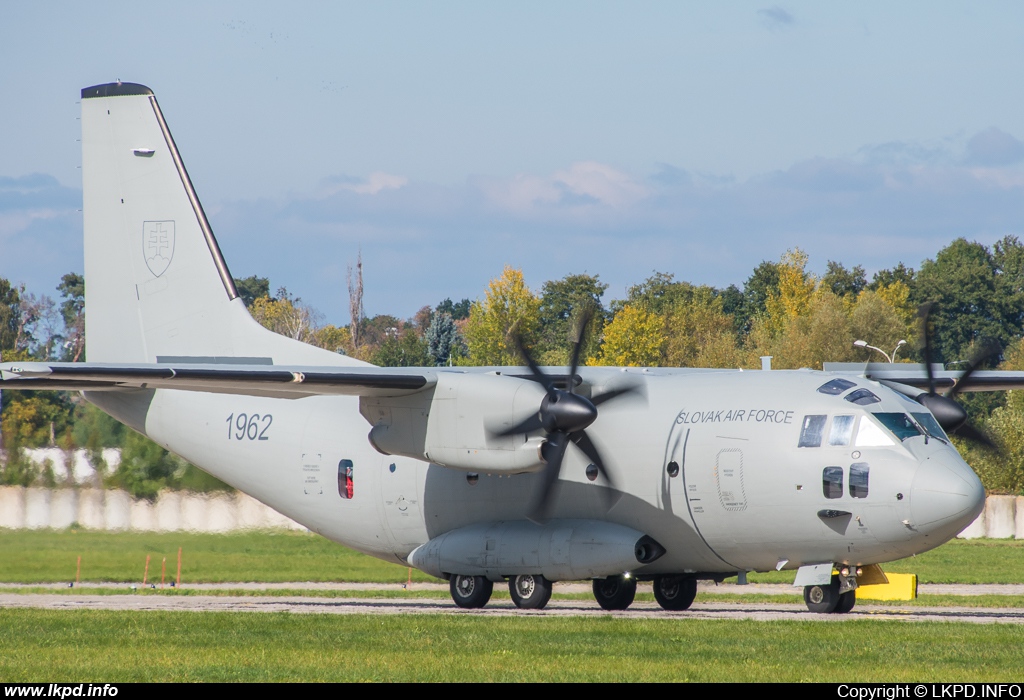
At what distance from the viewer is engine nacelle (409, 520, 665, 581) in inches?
778

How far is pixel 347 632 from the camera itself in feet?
57.5

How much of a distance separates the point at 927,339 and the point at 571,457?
604cm

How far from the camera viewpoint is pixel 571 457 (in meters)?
20.6

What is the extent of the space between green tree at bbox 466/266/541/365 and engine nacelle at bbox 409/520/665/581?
4111 centimetres

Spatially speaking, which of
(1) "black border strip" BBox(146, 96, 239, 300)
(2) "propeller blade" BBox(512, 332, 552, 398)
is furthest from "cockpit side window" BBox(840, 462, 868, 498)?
(1) "black border strip" BBox(146, 96, 239, 300)

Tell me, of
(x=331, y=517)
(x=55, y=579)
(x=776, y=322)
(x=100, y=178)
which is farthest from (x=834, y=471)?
(x=776, y=322)

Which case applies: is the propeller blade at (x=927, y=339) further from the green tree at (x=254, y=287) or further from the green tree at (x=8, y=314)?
the green tree at (x=254, y=287)

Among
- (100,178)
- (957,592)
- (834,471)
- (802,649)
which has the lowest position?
(957,592)

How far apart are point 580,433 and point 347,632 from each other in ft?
16.0

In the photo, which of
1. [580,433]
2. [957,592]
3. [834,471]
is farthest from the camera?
[957,592]

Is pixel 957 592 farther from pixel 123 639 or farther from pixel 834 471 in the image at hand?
pixel 123 639

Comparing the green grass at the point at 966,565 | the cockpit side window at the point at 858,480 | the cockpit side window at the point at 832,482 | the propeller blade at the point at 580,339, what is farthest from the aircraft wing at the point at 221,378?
the green grass at the point at 966,565

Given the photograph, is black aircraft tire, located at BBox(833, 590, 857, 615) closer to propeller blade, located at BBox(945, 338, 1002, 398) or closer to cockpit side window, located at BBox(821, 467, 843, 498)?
cockpit side window, located at BBox(821, 467, 843, 498)

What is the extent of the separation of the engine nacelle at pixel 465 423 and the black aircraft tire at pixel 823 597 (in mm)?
4826
